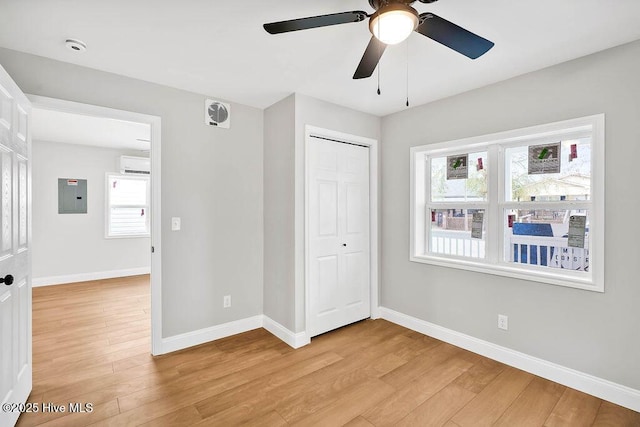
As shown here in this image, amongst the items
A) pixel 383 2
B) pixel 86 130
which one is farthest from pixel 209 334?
pixel 86 130

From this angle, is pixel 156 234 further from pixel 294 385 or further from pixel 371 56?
pixel 371 56

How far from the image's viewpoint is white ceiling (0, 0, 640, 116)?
1.75m

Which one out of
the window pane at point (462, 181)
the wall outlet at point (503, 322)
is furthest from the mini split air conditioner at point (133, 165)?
the wall outlet at point (503, 322)

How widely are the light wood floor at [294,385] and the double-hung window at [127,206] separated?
283 cm

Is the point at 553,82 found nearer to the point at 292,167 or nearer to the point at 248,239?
the point at 292,167

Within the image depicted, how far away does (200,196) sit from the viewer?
9.94ft

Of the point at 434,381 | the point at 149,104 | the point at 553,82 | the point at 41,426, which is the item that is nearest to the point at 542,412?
the point at 434,381

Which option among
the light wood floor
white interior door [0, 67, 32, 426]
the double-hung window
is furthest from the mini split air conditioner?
white interior door [0, 67, 32, 426]

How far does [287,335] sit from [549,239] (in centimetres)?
249

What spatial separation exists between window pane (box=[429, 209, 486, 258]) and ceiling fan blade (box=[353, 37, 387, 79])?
1.86 metres

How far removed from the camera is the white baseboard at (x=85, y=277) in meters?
5.05

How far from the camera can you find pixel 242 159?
3.30 metres

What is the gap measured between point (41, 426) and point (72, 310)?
251 centimetres

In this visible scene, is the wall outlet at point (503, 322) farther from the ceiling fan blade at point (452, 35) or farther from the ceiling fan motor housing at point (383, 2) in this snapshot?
the ceiling fan motor housing at point (383, 2)
